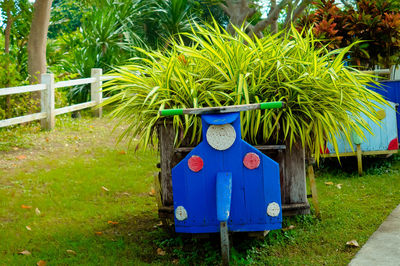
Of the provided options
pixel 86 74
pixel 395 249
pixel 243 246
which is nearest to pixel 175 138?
pixel 243 246

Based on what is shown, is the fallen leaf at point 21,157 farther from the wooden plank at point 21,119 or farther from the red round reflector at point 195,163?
the red round reflector at point 195,163

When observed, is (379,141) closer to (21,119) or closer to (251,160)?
(251,160)

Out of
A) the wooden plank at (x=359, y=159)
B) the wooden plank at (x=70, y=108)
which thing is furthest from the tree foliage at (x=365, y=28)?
the wooden plank at (x=70, y=108)

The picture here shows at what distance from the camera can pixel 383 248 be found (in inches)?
179

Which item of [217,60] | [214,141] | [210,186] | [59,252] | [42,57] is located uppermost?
[42,57]

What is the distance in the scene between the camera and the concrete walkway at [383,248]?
4.24 m

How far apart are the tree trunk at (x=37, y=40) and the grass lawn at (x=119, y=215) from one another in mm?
2595

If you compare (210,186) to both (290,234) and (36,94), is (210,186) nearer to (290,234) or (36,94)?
(290,234)

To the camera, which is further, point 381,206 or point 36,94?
point 36,94

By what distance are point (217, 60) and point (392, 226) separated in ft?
Answer: 7.25

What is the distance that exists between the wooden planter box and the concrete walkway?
24.0 inches

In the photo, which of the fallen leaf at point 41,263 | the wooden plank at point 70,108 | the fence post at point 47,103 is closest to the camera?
the fallen leaf at point 41,263

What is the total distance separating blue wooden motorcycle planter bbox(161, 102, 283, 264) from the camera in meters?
4.13

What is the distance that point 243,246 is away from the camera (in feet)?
15.6
